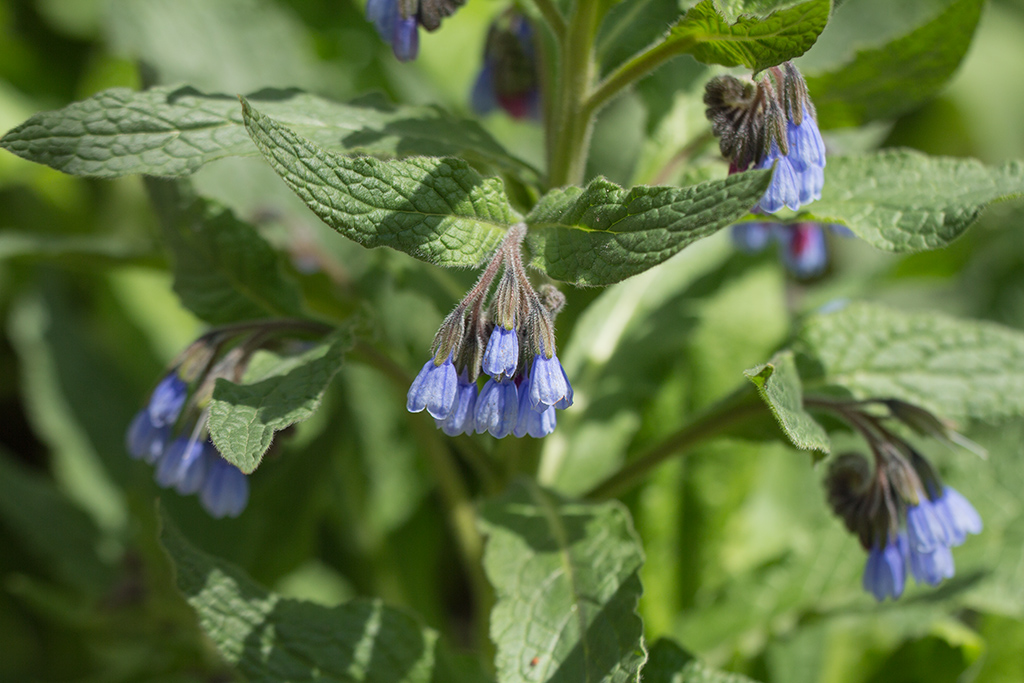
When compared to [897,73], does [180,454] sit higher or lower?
lower

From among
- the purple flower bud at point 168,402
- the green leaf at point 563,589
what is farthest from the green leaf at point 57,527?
the green leaf at point 563,589

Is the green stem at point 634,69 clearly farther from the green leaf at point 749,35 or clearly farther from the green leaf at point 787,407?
the green leaf at point 787,407

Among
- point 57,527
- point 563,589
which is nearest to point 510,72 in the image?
point 563,589

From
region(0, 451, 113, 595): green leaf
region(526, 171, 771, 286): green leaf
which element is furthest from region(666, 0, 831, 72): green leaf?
region(0, 451, 113, 595): green leaf

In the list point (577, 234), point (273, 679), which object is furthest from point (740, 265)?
point (273, 679)

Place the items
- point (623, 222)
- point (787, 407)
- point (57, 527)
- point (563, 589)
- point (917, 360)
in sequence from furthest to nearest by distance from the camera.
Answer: point (57, 527) < point (917, 360) < point (563, 589) < point (787, 407) < point (623, 222)

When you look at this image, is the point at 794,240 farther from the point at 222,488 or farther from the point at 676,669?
the point at 222,488

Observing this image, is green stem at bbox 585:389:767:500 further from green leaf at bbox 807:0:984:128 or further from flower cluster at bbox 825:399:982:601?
green leaf at bbox 807:0:984:128

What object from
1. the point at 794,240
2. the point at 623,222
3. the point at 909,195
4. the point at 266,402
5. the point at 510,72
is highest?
the point at 510,72
